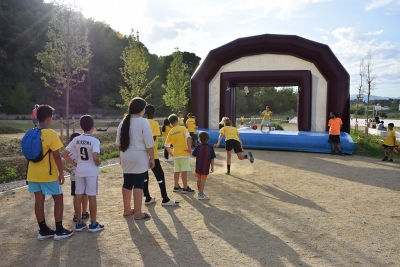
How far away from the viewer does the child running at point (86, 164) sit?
12.9 feet

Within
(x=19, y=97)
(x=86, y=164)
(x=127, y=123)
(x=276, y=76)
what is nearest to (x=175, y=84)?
(x=276, y=76)

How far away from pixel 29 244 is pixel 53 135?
1.24 meters

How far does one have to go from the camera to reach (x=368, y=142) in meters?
12.5

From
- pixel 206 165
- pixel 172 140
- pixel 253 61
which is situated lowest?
pixel 206 165

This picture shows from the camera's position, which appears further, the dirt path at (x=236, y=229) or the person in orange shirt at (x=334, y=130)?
the person in orange shirt at (x=334, y=130)

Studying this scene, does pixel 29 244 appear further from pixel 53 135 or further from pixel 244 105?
pixel 244 105

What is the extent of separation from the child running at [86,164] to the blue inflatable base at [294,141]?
8.73 meters

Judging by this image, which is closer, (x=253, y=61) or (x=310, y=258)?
(x=310, y=258)

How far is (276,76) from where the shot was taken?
1355 centimetres

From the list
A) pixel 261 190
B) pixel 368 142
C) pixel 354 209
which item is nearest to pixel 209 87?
pixel 368 142

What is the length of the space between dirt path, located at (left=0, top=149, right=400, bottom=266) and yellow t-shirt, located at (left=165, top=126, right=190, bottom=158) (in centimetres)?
77

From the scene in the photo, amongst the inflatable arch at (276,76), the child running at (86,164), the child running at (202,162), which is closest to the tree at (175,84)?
the inflatable arch at (276,76)

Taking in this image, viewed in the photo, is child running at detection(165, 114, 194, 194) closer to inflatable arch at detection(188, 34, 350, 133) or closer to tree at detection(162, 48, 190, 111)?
inflatable arch at detection(188, 34, 350, 133)

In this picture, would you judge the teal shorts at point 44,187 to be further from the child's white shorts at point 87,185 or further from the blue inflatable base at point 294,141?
the blue inflatable base at point 294,141
